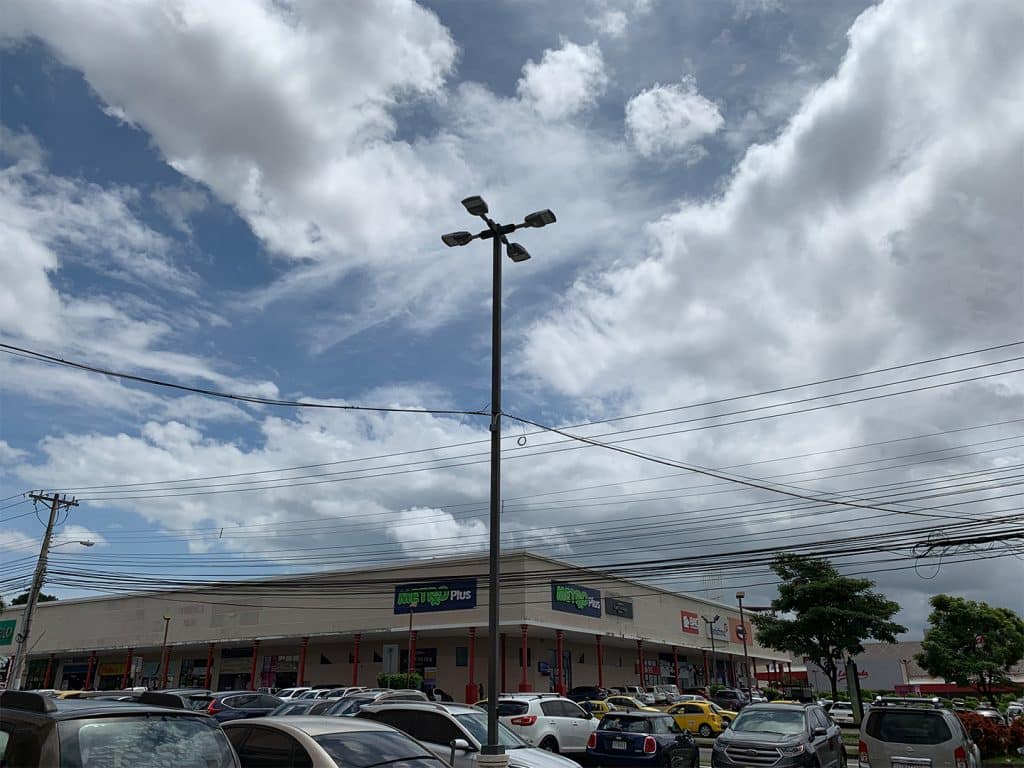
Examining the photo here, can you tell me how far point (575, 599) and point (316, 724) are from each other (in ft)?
129

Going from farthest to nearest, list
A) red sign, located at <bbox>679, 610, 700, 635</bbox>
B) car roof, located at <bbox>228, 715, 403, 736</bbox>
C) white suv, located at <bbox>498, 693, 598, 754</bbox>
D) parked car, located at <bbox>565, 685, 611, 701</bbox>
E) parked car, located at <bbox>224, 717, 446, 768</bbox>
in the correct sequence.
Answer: red sign, located at <bbox>679, 610, 700, 635</bbox> → parked car, located at <bbox>565, 685, 611, 701</bbox> → white suv, located at <bbox>498, 693, 598, 754</bbox> → car roof, located at <bbox>228, 715, 403, 736</bbox> → parked car, located at <bbox>224, 717, 446, 768</bbox>

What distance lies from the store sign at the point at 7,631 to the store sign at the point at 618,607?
173ft

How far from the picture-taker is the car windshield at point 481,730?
12.3 m

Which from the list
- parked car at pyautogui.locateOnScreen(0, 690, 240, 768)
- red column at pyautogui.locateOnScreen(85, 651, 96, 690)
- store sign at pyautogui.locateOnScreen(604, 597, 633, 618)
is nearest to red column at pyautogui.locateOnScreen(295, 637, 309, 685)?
store sign at pyautogui.locateOnScreen(604, 597, 633, 618)

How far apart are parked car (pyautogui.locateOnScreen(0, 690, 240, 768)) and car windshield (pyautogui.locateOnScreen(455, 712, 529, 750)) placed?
7.00 metres

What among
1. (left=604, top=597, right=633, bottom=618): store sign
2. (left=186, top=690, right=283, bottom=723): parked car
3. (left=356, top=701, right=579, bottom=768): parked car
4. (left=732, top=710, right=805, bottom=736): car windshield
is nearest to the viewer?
(left=356, top=701, right=579, bottom=768): parked car

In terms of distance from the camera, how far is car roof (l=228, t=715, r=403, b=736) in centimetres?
766

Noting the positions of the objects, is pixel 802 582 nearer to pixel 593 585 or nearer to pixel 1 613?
pixel 593 585

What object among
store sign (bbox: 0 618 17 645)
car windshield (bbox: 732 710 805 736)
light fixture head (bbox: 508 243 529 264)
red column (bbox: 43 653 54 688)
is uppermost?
light fixture head (bbox: 508 243 529 264)

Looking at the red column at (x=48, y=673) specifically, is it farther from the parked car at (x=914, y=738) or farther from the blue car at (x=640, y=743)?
the parked car at (x=914, y=738)

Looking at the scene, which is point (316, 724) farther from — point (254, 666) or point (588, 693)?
point (254, 666)

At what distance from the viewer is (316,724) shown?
25.8 feet

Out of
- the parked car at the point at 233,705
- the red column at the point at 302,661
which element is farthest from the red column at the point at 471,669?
the parked car at the point at 233,705

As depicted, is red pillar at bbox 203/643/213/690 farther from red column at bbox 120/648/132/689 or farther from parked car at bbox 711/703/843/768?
parked car at bbox 711/703/843/768
